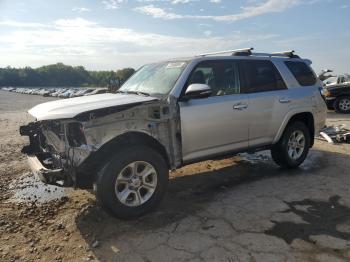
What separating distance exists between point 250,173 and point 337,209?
6.37 ft

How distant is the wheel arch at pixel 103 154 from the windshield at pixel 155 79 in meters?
0.72

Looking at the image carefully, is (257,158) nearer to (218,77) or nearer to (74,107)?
(218,77)

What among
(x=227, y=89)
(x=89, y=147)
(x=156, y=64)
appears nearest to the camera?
(x=89, y=147)

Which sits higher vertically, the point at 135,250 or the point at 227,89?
the point at 227,89

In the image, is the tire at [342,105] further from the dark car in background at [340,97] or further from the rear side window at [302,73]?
the rear side window at [302,73]

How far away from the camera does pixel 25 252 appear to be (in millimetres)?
3836

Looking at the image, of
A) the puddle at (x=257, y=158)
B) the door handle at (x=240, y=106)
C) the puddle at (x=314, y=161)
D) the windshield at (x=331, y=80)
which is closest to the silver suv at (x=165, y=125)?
the door handle at (x=240, y=106)

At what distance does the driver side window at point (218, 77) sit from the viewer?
5.20 metres

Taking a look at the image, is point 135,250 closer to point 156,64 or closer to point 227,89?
point 227,89

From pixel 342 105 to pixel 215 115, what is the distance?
40.2 feet

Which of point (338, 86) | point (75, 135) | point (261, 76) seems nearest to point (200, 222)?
point (75, 135)

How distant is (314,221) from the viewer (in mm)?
4430

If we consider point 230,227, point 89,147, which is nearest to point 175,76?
point 89,147

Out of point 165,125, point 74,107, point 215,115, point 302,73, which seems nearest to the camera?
point 74,107
